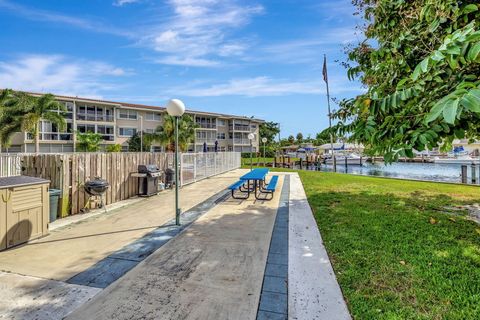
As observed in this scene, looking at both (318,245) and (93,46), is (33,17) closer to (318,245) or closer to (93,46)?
(93,46)

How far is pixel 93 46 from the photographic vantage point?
13.5 metres

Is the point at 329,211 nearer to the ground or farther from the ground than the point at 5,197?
nearer to the ground

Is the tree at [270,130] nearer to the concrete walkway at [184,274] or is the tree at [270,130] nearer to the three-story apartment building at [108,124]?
the three-story apartment building at [108,124]

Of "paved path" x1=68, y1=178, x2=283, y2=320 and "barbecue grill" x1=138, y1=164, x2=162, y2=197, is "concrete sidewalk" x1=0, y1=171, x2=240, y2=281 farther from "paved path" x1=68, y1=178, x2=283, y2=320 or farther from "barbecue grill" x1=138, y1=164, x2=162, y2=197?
"barbecue grill" x1=138, y1=164, x2=162, y2=197

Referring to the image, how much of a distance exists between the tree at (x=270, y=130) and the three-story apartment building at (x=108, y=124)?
17563 mm

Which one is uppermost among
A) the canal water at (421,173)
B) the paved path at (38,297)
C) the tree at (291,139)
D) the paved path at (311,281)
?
the tree at (291,139)

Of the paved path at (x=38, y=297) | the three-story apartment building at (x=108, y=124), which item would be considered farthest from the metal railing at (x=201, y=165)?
the three-story apartment building at (x=108, y=124)

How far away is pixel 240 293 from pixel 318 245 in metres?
2.20

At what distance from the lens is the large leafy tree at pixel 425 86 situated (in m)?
1.82

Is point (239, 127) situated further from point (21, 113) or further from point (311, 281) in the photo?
point (311, 281)

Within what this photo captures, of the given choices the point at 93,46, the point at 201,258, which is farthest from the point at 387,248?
the point at 93,46

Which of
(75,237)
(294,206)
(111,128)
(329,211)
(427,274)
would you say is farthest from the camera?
(111,128)

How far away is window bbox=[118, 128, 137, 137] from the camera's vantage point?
39294 mm

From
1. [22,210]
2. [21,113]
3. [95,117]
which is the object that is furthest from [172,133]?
[22,210]
